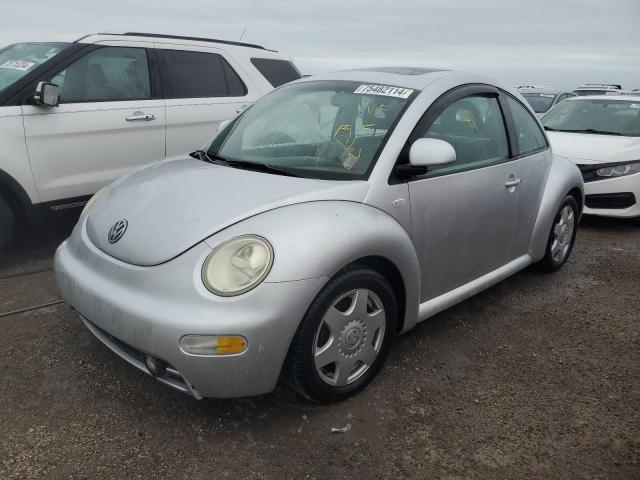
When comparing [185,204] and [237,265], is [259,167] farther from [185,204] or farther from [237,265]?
[237,265]

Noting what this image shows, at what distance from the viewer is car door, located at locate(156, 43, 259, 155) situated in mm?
5012

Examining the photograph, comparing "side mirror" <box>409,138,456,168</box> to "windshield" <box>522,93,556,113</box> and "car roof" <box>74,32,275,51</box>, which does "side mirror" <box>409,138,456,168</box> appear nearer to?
"car roof" <box>74,32,275,51</box>

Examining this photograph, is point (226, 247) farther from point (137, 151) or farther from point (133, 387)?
point (137, 151)

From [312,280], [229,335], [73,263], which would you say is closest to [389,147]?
[312,280]

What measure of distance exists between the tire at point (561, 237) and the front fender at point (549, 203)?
0.44 ft

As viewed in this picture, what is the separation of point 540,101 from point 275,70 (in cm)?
860

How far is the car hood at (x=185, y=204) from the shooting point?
2.40 metres

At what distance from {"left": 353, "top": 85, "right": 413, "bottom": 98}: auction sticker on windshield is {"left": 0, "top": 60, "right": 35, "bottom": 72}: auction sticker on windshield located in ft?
9.02

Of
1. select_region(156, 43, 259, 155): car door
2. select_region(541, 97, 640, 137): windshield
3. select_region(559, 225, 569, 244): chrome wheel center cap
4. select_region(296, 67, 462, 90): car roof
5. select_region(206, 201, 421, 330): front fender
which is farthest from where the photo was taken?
select_region(541, 97, 640, 137): windshield

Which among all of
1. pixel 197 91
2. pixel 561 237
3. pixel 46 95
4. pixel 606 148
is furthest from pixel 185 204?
pixel 606 148

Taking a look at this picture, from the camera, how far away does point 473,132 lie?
341 cm

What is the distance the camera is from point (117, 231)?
2.60 metres

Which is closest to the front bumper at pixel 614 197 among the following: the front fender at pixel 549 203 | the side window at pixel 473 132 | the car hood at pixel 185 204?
the front fender at pixel 549 203

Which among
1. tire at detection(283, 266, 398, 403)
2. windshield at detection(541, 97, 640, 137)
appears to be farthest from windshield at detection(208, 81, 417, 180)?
windshield at detection(541, 97, 640, 137)
